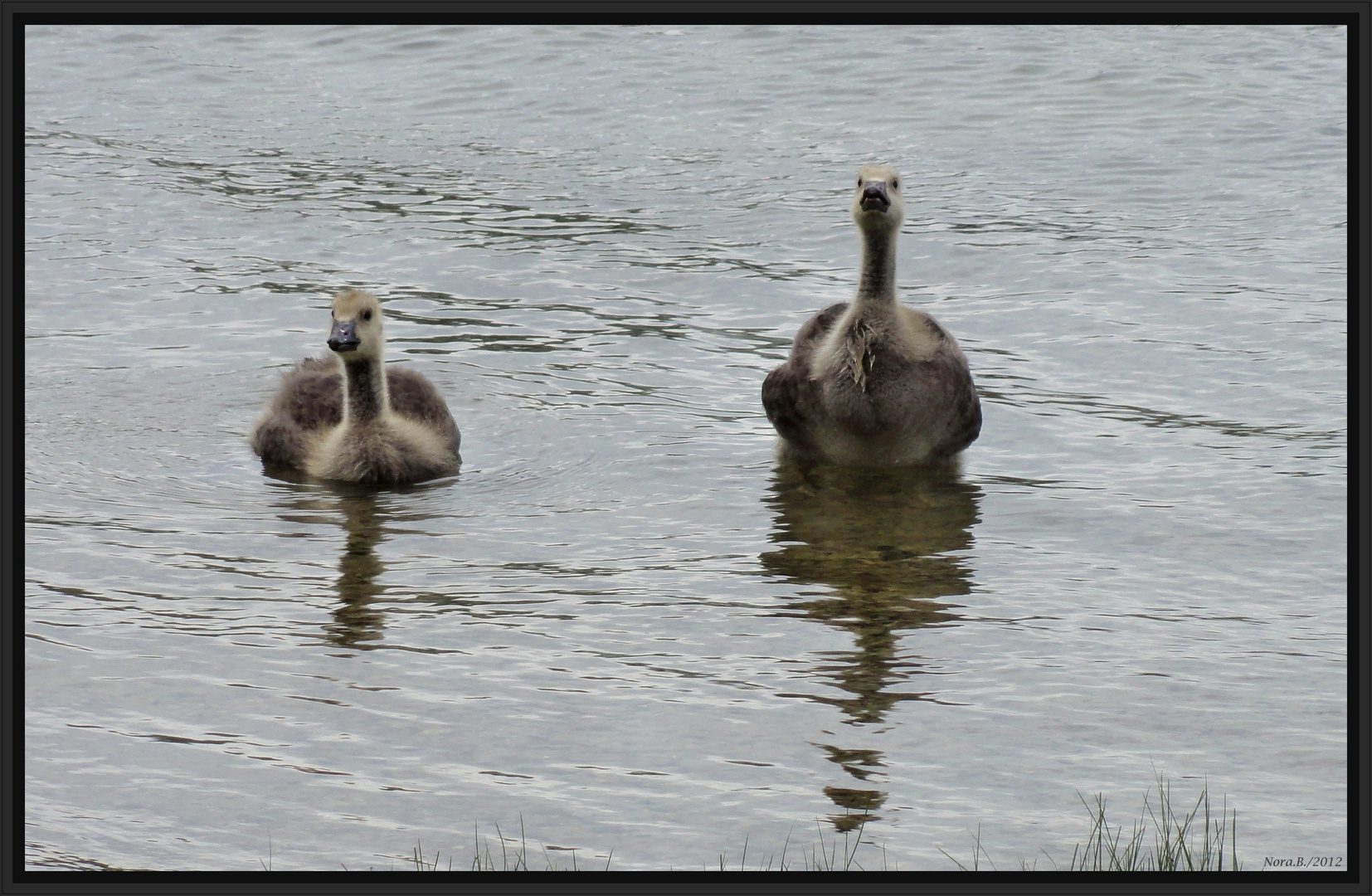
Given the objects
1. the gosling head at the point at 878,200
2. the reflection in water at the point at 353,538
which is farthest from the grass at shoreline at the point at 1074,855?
the gosling head at the point at 878,200

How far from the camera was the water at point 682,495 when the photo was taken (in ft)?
21.7

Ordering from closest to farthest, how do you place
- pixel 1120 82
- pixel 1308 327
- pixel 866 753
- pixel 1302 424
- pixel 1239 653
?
pixel 866 753
pixel 1239 653
pixel 1302 424
pixel 1308 327
pixel 1120 82

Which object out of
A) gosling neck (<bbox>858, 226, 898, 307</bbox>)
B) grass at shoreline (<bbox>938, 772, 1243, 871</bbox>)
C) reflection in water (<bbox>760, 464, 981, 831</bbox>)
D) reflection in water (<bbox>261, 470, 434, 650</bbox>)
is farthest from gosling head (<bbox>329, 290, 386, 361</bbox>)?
grass at shoreline (<bbox>938, 772, 1243, 871</bbox>)

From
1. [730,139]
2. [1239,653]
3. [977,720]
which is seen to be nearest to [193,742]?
[977,720]

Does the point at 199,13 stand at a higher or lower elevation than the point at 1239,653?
higher

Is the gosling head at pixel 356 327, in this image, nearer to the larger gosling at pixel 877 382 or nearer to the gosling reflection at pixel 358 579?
the gosling reflection at pixel 358 579

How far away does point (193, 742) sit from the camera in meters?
6.91

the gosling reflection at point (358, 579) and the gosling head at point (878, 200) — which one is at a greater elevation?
the gosling head at point (878, 200)

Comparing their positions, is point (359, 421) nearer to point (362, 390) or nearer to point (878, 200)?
point (362, 390)

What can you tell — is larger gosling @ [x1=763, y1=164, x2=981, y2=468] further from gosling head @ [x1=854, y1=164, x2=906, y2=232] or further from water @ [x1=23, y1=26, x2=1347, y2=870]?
water @ [x1=23, y1=26, x2=1347, y2=870]

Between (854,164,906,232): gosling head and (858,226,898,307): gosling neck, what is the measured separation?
0.05 metres

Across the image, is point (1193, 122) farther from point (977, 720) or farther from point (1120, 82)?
point (977, 720)

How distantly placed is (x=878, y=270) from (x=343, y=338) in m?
3.29

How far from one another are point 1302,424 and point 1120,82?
11.2 meters
